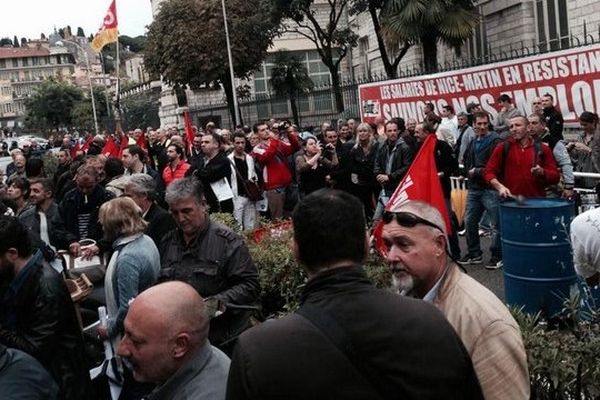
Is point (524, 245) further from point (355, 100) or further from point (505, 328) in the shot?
point (355, 100)

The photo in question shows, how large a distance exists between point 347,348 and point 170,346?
87 centimetres

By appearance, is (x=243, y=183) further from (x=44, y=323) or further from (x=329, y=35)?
(x=329, y=35)

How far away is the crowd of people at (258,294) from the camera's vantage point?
1966 millimetres

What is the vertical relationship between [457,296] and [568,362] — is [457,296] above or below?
above

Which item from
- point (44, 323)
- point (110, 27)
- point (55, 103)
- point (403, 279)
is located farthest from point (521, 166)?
point (55, 103)

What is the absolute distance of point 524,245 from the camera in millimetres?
5934

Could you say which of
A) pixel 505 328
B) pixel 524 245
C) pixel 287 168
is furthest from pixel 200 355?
pixel 287 168

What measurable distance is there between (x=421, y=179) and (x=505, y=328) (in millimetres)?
2323

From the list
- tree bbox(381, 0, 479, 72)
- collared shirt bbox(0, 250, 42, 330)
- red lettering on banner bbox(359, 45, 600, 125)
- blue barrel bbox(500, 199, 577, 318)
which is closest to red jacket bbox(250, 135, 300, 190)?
red lettering on banner bbox(359, 45, 600, 125)

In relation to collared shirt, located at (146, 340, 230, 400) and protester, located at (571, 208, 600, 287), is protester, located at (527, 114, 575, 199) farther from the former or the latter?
collared shirt, located at (146, 340, 230, 400)

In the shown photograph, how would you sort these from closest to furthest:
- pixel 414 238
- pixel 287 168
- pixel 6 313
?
pixel 414 238 → pixel 6 313 → pixel 287 168

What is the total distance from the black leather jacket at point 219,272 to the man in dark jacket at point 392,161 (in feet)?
14.1

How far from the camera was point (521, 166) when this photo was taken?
723 centimetres

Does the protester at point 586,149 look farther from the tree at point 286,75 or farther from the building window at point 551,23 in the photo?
the tree at point 286,75
